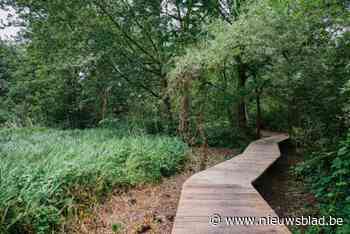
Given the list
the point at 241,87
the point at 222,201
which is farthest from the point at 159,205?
the point at 241,87

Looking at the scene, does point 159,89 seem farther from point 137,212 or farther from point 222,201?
point 222,201

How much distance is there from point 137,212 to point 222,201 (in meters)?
1.30

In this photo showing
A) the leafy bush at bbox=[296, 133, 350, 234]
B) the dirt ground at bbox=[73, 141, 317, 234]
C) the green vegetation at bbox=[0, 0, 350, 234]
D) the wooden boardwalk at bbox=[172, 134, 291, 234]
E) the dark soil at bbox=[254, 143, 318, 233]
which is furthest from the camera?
the dark soil at bbox=[254, 143, 318, 233]

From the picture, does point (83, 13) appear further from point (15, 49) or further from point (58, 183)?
point (15, 49)

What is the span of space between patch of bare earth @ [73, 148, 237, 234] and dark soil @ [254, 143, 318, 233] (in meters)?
1.62

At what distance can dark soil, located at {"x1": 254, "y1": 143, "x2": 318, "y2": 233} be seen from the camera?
4383mm

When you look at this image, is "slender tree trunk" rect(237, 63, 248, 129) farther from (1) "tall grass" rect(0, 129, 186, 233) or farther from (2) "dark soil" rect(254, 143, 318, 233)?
(1) "tall grass" rect(0, 129, 186, 233)

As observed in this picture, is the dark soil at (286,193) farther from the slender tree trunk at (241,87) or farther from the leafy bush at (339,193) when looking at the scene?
the slender tree trunk at (241,87)

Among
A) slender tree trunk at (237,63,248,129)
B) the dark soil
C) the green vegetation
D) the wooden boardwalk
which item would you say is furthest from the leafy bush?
slender tree trunk at (237,63,248,129)

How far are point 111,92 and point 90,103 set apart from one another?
6.36ft

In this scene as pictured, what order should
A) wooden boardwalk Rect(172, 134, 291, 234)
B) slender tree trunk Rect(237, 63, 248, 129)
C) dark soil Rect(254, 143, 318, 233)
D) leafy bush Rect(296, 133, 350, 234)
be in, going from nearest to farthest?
wooden boardwalk Rect(172, 134, 291, 234) < leafy bush Rect(296, 133, 350, 234) < dark soil Rect(254, 143, 318, 233) < slender tree trunk Rect(237, 63, 248, 129)

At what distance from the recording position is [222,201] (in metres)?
3.32

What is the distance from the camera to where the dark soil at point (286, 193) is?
438 cm

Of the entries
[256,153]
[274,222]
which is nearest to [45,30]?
[256,153]
